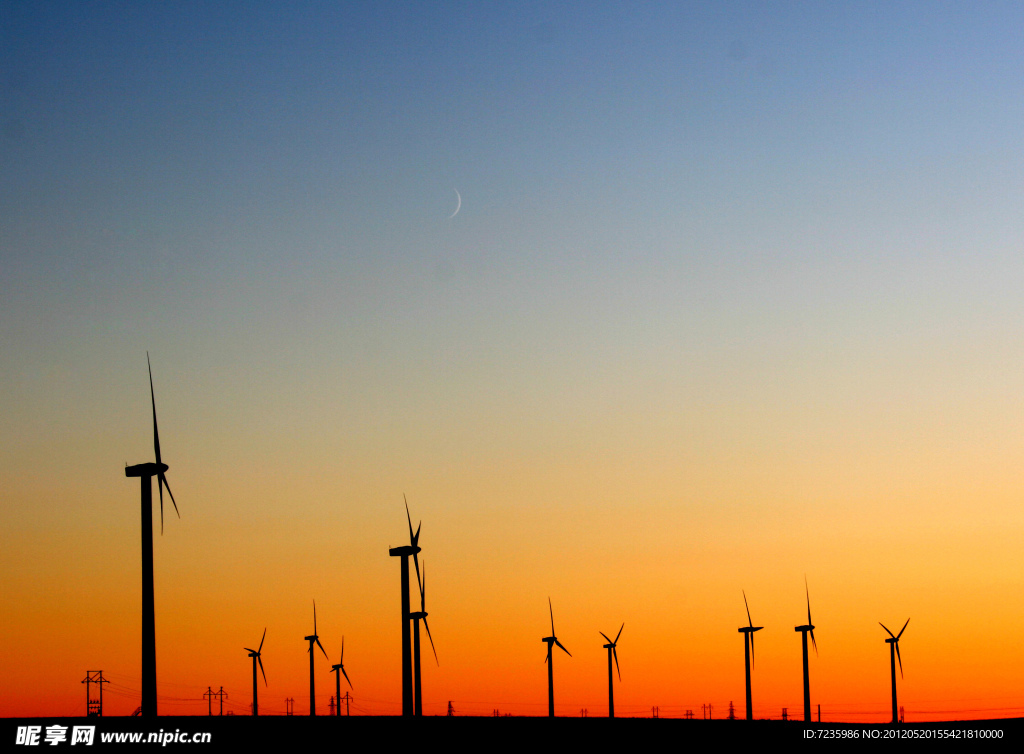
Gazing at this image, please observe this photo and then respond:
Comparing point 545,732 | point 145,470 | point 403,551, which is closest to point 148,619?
point 145,470

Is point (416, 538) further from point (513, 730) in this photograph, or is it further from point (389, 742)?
point (513, 730)

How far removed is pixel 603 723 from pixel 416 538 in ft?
183

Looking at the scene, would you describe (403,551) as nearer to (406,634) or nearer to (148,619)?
(406,634)

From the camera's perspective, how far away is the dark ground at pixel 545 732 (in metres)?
98.1

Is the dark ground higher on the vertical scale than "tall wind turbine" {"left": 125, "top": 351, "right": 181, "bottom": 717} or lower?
lower

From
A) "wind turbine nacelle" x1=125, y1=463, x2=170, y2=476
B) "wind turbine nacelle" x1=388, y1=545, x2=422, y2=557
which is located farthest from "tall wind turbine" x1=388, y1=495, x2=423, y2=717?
"wind turbine nacelle" x1=125, y1=463, x2=170, y2=476

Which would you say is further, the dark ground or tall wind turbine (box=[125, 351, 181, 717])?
the dark ground

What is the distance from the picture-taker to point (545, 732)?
129m

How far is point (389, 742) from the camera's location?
100 meters

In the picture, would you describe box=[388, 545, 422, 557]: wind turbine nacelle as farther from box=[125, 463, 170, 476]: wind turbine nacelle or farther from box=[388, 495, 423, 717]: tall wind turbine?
box=[125, 463, 170, 476]: wind turbine nacelle

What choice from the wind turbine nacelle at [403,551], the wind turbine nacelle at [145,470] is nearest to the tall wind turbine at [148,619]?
the wind turbine nacelle at [145,470]

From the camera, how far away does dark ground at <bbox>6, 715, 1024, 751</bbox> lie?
9812 cm

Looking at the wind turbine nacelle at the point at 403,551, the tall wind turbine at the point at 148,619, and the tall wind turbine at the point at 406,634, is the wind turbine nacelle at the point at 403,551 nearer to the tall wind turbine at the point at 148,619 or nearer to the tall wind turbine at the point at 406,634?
the tall wind turbine at the point at 406,634

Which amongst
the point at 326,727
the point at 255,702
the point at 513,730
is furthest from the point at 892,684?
the point at 255,702
